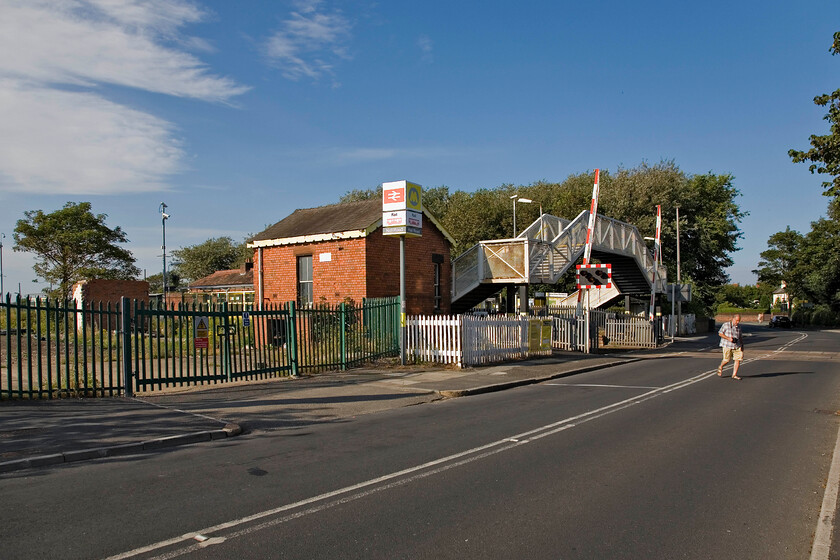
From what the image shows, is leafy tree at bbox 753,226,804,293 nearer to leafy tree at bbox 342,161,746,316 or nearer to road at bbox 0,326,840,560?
leafy tree at bbox 342,161,746,316

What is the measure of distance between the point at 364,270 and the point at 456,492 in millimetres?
14487

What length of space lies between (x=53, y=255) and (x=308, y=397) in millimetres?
32938

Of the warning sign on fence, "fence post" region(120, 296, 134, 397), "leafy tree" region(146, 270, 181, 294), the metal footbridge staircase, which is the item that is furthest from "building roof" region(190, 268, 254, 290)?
"fence post" region(120, 296, 134, 397)

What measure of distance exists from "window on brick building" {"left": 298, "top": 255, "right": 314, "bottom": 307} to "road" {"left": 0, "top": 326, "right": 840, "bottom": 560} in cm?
1236

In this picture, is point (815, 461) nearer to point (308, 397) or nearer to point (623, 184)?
point (308, 397)

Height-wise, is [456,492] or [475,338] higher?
[475,338]

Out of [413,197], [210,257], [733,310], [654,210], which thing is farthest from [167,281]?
[733,310]

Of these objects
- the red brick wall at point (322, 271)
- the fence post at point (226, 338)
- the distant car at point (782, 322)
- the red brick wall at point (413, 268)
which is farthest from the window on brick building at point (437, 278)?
the distant car at point (782, 322)

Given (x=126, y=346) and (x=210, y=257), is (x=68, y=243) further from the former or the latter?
(x=210, y=257)

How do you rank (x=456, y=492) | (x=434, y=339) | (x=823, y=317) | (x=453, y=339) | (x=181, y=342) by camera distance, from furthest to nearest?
1. (x=823, y=317)
2. (x=434, y=339)
3. (x=453, y=339)
4. (x=181, y=342)
5. (x=456, y=492)

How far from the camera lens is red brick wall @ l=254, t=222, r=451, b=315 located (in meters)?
20.4

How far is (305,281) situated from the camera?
2241 cm

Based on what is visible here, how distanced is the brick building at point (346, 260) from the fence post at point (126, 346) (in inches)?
374

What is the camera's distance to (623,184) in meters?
47.6
